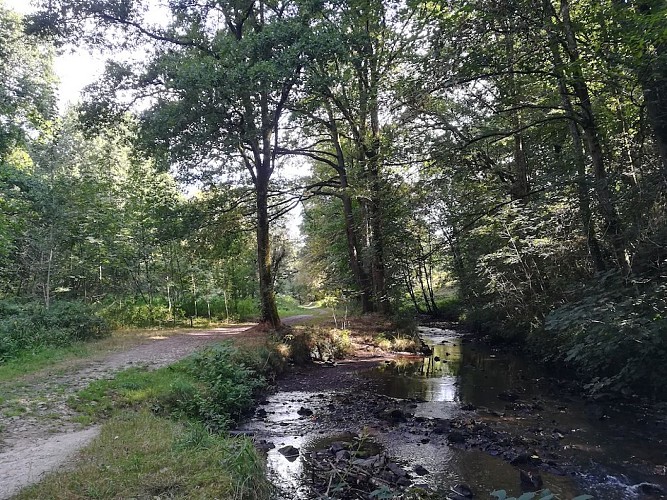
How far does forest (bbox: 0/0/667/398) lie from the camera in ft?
29.8

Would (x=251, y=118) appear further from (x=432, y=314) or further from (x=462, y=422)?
(x=432, y=314)

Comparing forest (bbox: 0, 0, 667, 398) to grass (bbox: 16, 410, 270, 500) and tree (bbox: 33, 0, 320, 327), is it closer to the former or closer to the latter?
tree (bbox: 33, 0, 320, 327)

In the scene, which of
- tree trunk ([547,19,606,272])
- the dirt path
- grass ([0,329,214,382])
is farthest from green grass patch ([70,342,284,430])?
tree trunk ([547,19,606,272])

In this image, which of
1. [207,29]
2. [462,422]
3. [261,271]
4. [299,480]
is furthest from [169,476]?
[207,29]

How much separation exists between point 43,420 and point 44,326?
8.25m

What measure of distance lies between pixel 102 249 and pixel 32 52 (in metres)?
8.48

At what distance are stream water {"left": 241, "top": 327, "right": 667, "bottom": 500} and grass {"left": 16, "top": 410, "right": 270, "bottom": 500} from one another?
3.08 ft

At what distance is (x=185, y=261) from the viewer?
906 inches

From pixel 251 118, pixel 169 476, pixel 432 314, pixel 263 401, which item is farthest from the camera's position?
pixel 432 314

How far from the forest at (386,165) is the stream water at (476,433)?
1.11 metres

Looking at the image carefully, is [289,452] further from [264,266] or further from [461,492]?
[264,266]

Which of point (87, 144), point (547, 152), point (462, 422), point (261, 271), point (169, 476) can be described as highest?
point (87, 144)

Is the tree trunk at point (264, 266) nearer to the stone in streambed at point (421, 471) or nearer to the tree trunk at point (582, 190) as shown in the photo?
the tree trunk at point (582, 190)

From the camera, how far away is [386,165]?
15523 mm
